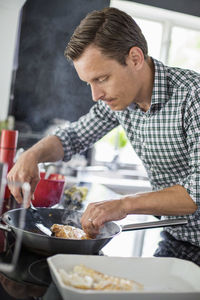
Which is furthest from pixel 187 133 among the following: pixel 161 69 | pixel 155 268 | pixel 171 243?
pixel 155 268

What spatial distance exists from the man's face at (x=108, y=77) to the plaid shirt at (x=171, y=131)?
113 millimetres

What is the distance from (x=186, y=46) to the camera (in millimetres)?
4180

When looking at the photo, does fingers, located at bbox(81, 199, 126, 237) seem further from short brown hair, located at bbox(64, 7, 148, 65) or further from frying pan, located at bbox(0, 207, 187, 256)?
short brown hair, located at bbox(64, 7, 148, 65)

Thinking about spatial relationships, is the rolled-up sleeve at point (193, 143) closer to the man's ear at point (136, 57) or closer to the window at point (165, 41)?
the man's ear at point (136, 57)

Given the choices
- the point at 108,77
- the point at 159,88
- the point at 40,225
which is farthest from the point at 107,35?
the point at 40,225

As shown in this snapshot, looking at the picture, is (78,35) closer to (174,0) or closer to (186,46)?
(174,0)

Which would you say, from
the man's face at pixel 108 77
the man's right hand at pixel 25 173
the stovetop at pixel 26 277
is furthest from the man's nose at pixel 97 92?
the stovetop at pixel 26 277

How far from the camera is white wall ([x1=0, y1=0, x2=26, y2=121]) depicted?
131 inches

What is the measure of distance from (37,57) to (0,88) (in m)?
0.46

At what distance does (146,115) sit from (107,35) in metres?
0.39

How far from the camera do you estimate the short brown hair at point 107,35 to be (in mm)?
1338

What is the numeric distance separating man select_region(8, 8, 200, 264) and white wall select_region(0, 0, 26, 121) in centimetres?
193

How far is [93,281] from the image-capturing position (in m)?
0.73

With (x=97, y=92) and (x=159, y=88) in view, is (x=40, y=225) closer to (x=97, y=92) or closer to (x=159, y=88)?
(x=97, y=92)
